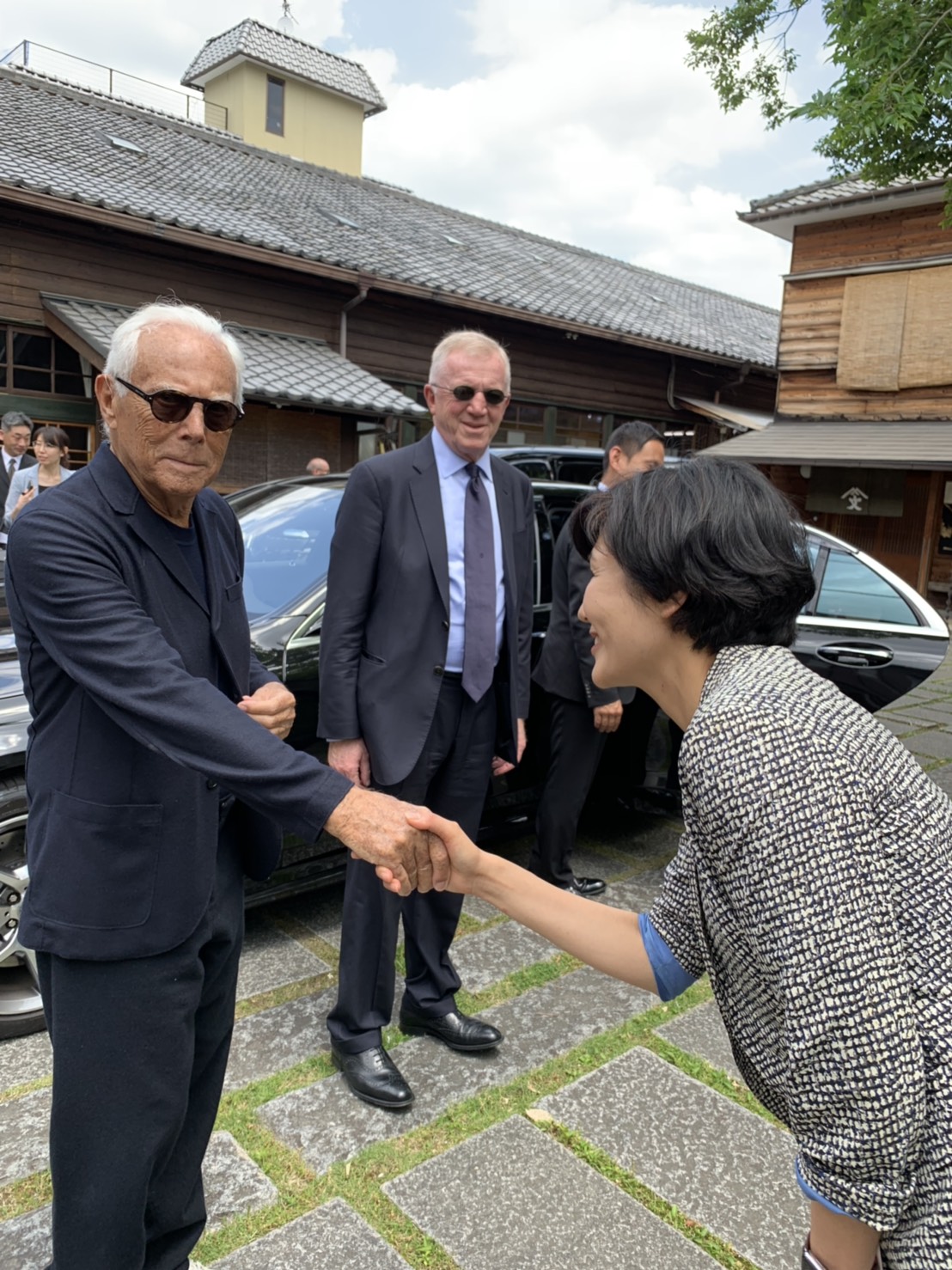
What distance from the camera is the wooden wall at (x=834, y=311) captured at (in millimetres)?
13547

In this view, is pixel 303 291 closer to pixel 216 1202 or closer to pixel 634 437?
pixel 634 437

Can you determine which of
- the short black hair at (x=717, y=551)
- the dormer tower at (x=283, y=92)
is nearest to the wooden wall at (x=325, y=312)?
the short black hair at (x=717, y=551)

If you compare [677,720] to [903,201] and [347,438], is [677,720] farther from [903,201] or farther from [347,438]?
[903,201]

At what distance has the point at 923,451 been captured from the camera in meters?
12.8

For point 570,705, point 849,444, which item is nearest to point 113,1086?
point 570,705

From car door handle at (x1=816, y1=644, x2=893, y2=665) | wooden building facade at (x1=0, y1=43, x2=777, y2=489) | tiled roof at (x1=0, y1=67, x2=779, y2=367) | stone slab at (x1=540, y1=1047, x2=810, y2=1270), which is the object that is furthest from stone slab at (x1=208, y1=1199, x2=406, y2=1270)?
tiled roof at (x1=0, y1=67, x2=779, y2=367)

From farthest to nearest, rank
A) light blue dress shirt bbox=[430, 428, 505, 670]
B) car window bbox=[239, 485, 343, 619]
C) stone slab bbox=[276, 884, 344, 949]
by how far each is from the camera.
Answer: stone slab bbox=[276, 884, 344, 949] → car window bbox=[239, 485, 343, 619] → light blue dress shirt bbox=[430, 428, 505, 670]

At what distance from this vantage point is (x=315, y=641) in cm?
332

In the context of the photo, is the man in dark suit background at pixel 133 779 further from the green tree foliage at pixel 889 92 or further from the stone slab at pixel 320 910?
the green tree foliage at pixel 889 92

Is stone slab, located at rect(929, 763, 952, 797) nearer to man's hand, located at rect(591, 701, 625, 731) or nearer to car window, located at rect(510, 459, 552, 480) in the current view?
man's hand, located at rect(591, 701, 625, 731)

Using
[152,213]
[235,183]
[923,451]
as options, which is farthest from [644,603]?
[235,183]

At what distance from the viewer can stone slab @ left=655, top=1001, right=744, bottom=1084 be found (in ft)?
9.37

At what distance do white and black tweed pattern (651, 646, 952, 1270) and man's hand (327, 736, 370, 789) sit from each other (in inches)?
67.4

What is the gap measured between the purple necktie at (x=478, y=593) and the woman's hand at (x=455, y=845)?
44.9 inches
